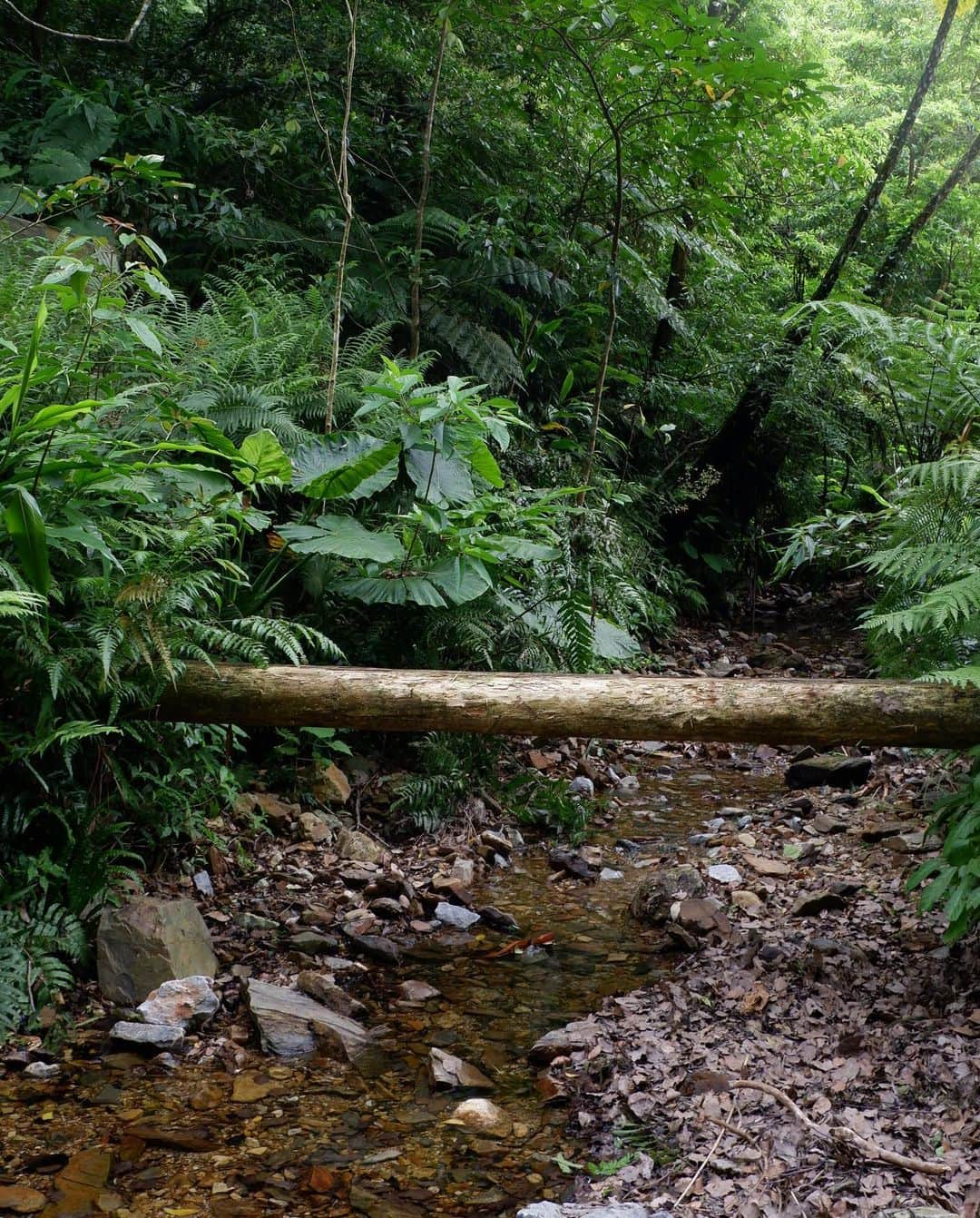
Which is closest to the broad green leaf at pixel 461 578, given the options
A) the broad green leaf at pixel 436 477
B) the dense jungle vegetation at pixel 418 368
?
the dense jungle vegetation at pixel 418 368

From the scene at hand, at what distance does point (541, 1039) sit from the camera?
255cm

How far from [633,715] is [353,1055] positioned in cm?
121

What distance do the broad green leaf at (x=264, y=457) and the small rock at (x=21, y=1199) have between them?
6.93 ft

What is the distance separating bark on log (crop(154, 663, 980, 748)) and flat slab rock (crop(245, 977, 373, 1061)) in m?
0.79

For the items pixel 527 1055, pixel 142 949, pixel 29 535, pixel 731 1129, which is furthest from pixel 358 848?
pixel 731 1129

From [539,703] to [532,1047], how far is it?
94cm

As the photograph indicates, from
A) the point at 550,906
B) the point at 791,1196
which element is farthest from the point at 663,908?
the point at 791,1196

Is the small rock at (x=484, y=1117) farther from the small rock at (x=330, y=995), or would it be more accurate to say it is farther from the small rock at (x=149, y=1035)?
the small rock at (x=149, y=1035)

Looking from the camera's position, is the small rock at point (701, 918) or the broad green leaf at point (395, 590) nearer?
the small rock at point (701, 918)

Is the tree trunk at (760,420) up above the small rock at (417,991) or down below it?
above

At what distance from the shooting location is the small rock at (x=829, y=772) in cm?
452

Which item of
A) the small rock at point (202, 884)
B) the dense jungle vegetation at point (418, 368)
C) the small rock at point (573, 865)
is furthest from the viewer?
the small rock at point (573, 865)

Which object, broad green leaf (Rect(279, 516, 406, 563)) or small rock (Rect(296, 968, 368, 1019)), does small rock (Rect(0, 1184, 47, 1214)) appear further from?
broad green leaf (Rect(279, 516, 406, 563))

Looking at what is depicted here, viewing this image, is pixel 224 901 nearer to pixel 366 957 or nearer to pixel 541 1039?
pixel 366 957
